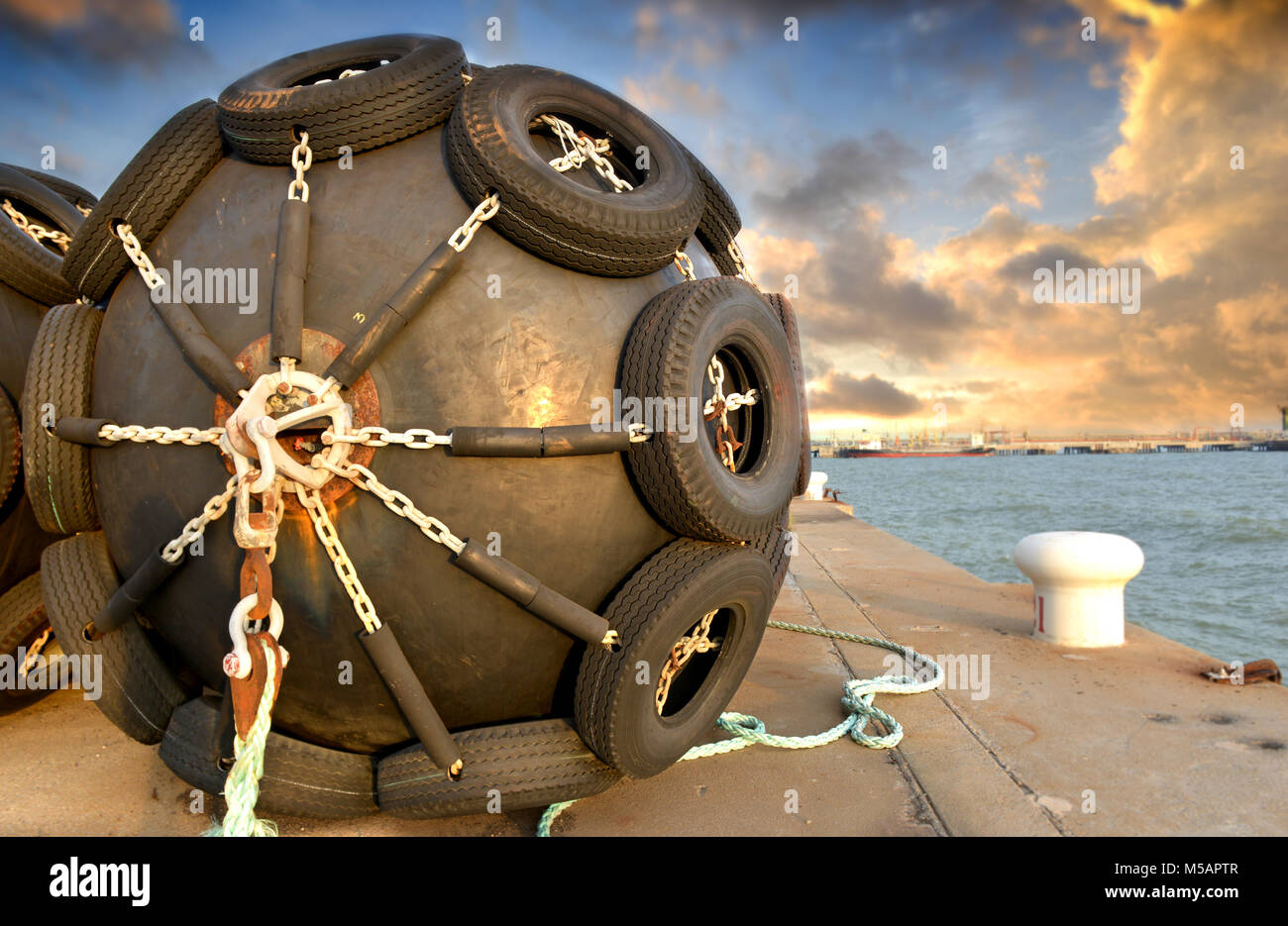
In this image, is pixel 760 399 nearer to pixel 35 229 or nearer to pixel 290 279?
pixel 290 279

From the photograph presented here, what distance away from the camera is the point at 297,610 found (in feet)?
9.95

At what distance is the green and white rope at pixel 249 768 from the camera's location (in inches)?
103

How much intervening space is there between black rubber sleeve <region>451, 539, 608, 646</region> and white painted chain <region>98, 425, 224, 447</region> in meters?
1.06

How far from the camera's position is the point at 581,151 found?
11.7 ft

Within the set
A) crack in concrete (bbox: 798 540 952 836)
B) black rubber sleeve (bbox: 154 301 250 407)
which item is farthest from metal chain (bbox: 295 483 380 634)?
crack in concrete (bbox: 798 540 952 836)

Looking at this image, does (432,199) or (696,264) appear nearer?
(432,199)

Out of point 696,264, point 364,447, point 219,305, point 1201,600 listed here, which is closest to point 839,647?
point 696,264

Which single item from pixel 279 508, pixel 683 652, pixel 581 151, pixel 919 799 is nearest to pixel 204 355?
pixel 279 508

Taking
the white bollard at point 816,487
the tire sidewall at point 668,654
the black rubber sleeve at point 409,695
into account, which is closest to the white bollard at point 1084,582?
the tire sidewall at point 668,654

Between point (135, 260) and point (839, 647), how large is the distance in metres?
5.33

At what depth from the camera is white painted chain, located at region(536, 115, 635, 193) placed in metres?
3.51

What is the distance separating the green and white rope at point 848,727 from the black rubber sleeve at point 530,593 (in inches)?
35.5
